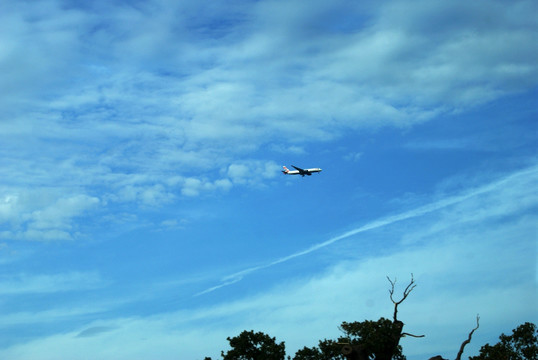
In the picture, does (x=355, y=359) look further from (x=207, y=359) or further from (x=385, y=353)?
(x=207, y=359)

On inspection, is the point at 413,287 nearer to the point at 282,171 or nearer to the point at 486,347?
the point at 486,347

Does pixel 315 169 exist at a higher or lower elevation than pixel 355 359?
higher

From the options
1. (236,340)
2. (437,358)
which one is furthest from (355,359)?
(236,340)

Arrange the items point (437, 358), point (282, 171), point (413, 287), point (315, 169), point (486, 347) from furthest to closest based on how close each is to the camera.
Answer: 1. point (282, 171)
2. point (315, 169)
3. point (486, 347)
4. point (413, 287)
5. point (437, 358)

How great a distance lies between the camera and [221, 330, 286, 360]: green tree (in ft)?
177

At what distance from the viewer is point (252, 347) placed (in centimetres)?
5472

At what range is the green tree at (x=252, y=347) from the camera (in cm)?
5400

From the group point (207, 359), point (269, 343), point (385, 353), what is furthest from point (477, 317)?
point (207, 359)

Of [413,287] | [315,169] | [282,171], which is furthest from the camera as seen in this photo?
[282,171]

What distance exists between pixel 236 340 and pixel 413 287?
17055 millimetres

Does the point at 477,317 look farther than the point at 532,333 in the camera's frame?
No

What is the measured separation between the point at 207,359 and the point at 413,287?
2057cm

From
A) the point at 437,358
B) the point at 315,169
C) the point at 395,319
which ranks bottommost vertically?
the point at 437,358

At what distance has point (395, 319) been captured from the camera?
48.9 meters
